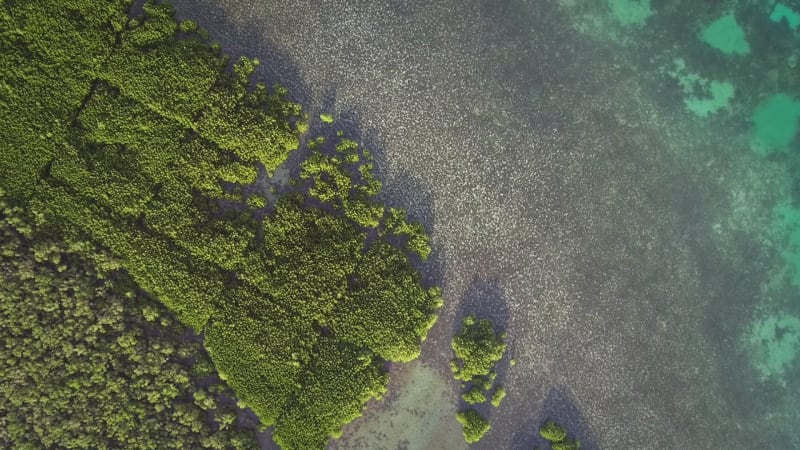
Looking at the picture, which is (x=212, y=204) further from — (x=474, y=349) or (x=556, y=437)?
(x=556, y=437)

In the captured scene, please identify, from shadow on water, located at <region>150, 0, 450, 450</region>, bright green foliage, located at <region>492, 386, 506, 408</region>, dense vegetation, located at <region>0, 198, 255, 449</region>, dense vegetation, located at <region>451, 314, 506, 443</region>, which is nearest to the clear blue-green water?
shadow on water, located at <region>150, 0, 450, 450</region>

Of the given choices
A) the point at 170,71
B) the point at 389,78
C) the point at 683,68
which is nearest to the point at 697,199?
the point at 683,68

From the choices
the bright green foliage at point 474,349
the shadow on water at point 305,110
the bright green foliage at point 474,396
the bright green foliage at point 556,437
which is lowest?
the bright green foliage at point 474,396

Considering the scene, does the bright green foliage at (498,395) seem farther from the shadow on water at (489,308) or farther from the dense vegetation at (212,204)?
the dense vegetation at (212,204)

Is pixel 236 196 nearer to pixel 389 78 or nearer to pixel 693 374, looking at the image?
pixel 389 78

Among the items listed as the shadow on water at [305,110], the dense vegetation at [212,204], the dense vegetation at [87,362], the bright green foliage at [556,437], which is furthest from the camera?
the shadow on water at [305,110]

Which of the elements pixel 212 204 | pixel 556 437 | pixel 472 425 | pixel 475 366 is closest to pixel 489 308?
pixel 475 366

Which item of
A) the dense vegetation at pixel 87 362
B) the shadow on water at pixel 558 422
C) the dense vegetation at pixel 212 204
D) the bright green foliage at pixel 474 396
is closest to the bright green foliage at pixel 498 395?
the bright green foliage at pixel 474 396
